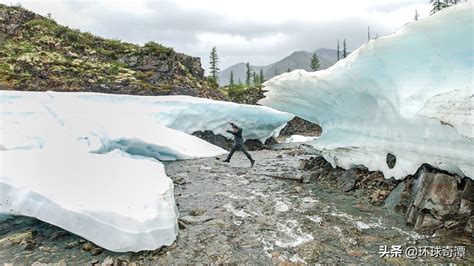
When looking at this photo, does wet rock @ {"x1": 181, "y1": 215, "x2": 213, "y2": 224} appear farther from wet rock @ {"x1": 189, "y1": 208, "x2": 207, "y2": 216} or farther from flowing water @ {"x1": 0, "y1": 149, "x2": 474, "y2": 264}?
wet rock @ {"x1": 189, "y1": 208, "x2": 207, "y2": 216}

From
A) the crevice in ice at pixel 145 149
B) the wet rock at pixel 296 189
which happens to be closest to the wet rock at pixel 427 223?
the wet rock at pixel 296 189

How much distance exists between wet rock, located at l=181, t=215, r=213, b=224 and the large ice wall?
3688 mm

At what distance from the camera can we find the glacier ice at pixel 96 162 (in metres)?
4.95

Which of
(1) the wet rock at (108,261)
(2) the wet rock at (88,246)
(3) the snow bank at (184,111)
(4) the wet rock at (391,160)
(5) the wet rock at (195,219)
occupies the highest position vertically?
(3) the snow bank at (184,111)

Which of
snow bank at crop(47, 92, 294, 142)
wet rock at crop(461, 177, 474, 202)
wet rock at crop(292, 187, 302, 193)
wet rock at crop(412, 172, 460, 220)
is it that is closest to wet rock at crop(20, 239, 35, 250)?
wet rock at crop(292, 187, 302, 193)

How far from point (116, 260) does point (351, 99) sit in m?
6.28

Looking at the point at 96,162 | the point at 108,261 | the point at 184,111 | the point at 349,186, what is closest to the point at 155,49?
the point at 184,111

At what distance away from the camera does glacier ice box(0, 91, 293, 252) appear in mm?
4953

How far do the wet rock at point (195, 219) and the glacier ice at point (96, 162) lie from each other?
264mm

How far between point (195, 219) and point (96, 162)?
251 centimetres

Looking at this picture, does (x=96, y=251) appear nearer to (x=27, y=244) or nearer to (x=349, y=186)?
(x=27, y=244)

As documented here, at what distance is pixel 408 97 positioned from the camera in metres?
6.28

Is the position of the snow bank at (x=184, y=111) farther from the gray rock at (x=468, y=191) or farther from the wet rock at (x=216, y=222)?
the gray rock at (x=468, y=191)

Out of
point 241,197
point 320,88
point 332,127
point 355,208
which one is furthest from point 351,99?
point 241,197
